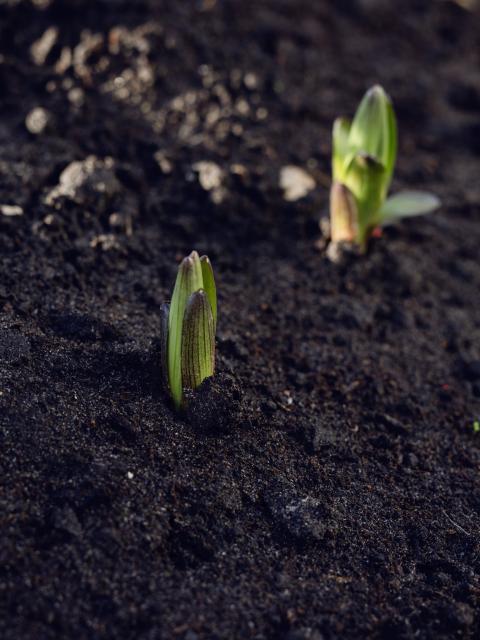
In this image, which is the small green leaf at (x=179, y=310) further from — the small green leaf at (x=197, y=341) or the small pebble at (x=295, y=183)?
the small pebble at (x=295, y=183)

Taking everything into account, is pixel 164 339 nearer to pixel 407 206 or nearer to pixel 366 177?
pixel 366 177

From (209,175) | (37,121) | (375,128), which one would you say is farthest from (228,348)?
(37,121)

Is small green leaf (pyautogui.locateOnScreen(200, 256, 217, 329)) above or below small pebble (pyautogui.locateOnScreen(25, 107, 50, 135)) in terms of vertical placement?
above

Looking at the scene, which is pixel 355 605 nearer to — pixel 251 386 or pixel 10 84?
pixel 251 386

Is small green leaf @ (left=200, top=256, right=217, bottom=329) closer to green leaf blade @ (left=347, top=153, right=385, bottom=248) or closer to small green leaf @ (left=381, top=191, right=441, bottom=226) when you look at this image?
green leaf blade @ (left=347, top=153, right=385, bottom=248)

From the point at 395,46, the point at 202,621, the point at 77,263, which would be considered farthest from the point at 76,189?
the point at 395,46

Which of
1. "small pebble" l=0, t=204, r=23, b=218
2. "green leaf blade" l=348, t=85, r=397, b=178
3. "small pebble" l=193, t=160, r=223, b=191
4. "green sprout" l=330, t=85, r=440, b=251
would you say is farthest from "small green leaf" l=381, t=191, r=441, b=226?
"small pebble" l=0, t=204, r=23, b=218
